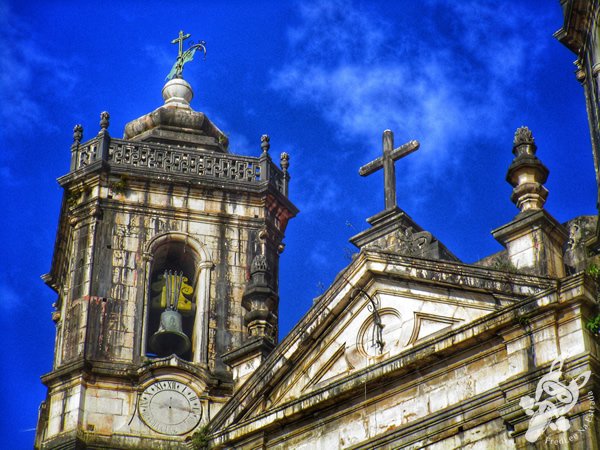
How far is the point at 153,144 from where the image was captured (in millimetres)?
28125

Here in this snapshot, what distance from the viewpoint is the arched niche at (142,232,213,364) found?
26.3 meters

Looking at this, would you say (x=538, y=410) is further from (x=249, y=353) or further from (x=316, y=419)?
(x=249, y=353)

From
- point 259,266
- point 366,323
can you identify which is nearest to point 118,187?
point 259,266

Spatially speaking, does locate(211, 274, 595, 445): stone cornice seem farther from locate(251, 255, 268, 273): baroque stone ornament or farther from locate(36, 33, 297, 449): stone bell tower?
locate(36, 33, 297, 449): stone bell tower

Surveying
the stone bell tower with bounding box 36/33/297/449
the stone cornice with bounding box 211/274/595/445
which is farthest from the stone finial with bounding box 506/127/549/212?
the stone bell tower with bounding box 36/33/297/449

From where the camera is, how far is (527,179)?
19734mm

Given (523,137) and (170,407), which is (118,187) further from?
(523,137)

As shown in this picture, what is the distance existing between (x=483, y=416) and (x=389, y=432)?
4.38ft

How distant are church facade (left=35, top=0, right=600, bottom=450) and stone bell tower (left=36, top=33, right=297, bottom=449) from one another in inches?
1.2

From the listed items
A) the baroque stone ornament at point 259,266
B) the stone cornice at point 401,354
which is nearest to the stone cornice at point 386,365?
the stone cornice at point 401,354

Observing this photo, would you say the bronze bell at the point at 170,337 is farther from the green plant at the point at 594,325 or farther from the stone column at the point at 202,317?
the green plant at the point at 594,325

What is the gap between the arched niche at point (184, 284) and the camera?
26.3 metres

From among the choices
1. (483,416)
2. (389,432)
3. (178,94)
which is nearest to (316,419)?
(389,432)

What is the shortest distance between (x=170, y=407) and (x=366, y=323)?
6.17 metres
